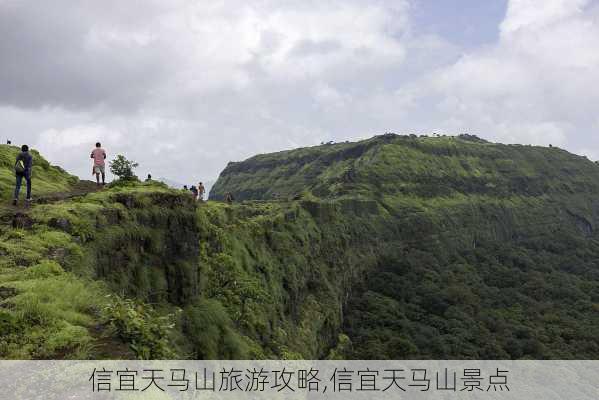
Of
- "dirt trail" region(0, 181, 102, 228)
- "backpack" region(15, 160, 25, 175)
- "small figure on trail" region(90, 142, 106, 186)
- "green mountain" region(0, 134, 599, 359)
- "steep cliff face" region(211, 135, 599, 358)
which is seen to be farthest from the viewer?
"steep cliff face" region(211, 135, 599, 358)

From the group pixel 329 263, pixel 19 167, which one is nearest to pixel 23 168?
pixel 19 167

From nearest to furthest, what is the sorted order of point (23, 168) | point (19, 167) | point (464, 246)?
point (19, 167) < point (23, 168) < point (464, 246)

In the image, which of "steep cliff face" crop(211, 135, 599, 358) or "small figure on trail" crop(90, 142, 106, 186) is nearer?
"small figure on trail" crop(90, 142, 106, 186)

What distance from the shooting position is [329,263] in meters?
67.1

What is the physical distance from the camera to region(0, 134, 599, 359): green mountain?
42.2 ft

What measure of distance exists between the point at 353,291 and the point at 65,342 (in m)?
74.8

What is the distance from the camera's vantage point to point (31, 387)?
324 inches

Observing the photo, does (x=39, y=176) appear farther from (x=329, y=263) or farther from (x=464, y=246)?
(x=464, y=246)

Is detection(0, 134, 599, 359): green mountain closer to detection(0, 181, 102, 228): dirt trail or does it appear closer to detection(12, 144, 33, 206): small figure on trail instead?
detection(0, 181, 102, 228): dirt trail

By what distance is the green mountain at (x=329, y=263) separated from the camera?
12849 millimetres

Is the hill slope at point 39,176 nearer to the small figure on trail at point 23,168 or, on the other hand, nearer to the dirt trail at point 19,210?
the dirt trail at point 19,210

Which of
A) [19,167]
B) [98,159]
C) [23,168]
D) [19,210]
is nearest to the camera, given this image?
[19,210]

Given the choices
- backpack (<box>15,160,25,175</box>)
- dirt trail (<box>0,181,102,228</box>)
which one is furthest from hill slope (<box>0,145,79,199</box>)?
backpack (<box>15,160,25,175</box>)

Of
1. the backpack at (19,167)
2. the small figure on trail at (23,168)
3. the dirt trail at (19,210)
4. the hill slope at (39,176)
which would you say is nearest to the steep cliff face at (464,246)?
the hill slope at (39,176)
